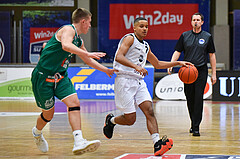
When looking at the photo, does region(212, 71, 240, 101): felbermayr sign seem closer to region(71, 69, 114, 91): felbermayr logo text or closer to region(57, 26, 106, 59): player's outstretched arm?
region(71, 69, 114, 91): felbermayr logo text

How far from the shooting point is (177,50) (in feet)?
25.5

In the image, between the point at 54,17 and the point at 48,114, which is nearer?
the point at 48,114

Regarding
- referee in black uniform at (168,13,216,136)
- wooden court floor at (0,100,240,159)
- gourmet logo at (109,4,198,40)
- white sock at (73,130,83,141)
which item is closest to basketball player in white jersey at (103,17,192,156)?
wooden court floor at (0,100,240,159)

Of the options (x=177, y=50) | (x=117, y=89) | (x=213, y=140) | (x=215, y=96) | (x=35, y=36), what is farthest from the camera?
(x=35, y=36)

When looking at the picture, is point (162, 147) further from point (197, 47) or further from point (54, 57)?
point (197, 47)

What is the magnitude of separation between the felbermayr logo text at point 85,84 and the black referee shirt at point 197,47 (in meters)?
7.61

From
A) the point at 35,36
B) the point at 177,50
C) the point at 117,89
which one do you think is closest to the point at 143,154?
the point at 117,89

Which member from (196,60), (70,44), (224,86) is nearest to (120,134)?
(196,60)

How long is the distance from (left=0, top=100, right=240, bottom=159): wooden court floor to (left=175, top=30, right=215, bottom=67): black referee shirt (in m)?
1.22

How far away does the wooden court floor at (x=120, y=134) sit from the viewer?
5668mm

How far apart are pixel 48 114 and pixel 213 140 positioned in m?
2.55

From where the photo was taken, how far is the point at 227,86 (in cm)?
1462

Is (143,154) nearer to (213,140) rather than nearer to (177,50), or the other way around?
(213,140)

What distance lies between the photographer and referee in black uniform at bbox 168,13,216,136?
289 inches
